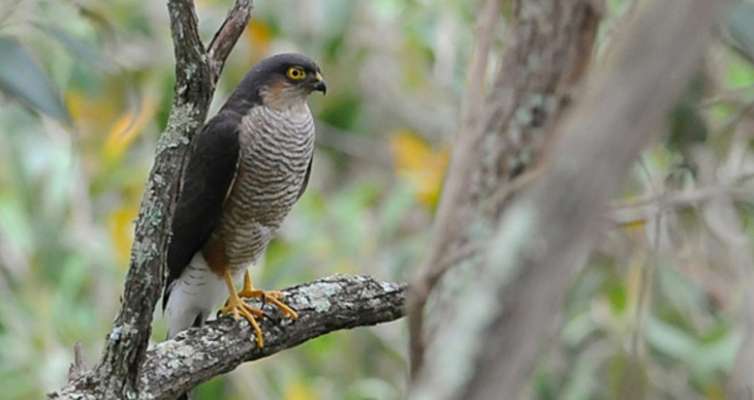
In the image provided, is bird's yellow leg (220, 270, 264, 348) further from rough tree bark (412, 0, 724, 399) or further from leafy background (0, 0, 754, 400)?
rough tree bark (412, 0, 724, 399)

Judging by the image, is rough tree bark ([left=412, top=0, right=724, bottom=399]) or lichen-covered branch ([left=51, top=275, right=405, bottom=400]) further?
lichen-covered branch ([left=51, top=275, right=405, bottom=400])

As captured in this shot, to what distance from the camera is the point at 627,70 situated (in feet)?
4.49

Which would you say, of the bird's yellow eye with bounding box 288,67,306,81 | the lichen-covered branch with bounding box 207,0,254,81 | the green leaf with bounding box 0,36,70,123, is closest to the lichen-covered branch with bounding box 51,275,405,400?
the green leaf with bounding box 0,36,70,123

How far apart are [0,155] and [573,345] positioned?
264 cm

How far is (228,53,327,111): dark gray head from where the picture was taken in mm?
4133

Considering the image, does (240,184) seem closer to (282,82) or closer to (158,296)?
(282,82)

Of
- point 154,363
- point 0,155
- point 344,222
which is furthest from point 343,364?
point 154,363

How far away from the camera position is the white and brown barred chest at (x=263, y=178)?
13.2 feet

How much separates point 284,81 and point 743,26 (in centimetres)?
141

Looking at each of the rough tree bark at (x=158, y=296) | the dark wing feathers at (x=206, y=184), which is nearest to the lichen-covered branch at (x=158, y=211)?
the rough tree bark at (x=158, y=296)

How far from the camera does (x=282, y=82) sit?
163 inches

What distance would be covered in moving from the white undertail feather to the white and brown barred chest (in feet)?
0.37

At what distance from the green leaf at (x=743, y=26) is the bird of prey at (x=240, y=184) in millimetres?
1299

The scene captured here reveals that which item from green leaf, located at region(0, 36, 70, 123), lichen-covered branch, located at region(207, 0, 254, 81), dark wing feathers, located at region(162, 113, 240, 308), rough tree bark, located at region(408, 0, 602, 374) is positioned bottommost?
rough tree bark, located at region(408, 0, 602, 374)
